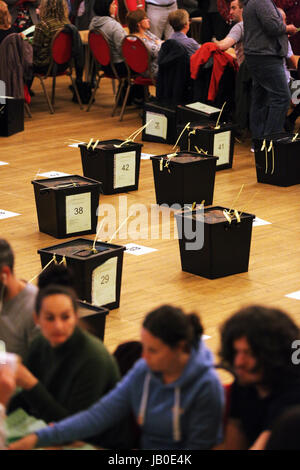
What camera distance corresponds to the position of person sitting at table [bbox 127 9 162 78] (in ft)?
28.9

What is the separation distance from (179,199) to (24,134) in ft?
9.49

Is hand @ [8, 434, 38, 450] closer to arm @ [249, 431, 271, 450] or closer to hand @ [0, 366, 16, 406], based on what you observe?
hand @ [0, 366, 16, 406]

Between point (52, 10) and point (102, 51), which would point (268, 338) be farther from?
point (52, 10)

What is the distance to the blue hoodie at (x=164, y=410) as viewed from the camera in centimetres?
225

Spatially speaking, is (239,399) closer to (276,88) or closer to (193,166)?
(193,166)

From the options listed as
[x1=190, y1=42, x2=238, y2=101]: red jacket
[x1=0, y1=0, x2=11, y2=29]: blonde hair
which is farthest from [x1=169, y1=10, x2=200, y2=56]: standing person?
[x1=0, y1=0, x2=11, y2=29]: blonde hair

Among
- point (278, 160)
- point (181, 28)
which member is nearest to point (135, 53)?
point (181, 28)

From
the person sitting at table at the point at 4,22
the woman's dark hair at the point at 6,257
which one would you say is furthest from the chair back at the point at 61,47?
the woman's dark hair at the point at 6,257

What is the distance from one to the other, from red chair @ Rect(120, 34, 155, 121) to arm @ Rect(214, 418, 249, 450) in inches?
269

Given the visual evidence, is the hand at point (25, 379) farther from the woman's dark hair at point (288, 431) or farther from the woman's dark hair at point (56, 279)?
the woman's dark hair at point (288, 431)

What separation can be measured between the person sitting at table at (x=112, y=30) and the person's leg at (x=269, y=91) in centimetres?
213

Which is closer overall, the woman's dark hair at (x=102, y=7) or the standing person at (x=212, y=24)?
the woman's dark hair at (x=102, y=7)

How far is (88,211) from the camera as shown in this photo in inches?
217

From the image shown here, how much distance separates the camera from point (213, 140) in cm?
705
